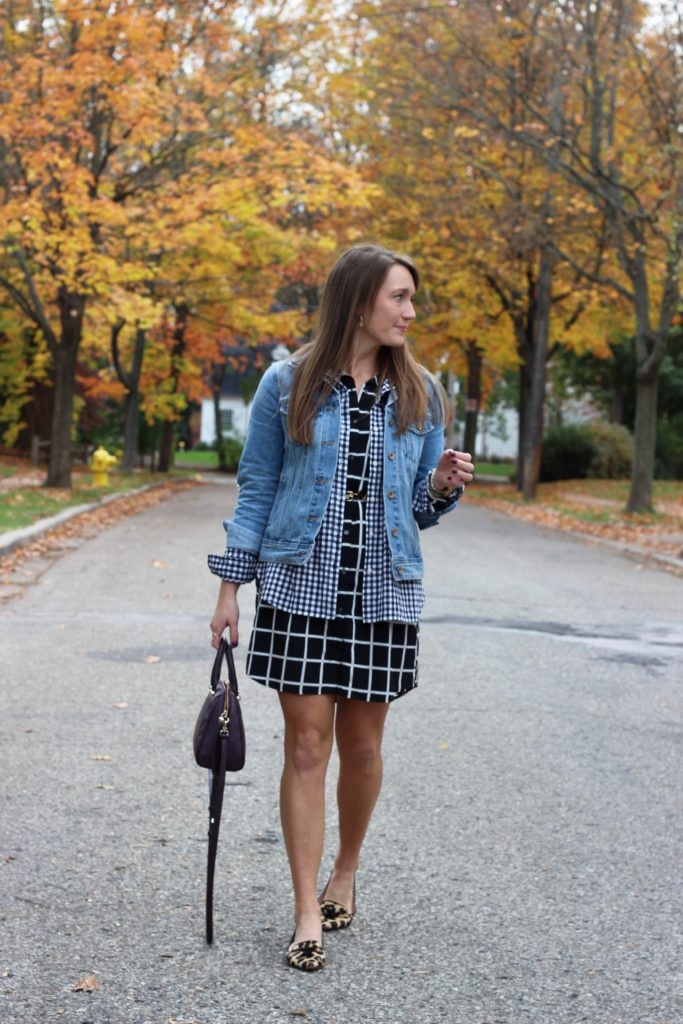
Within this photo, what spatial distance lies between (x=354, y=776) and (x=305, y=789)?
0.21 m

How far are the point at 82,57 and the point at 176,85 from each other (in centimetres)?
365

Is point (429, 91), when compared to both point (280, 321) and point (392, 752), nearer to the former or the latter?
point (280, 321)

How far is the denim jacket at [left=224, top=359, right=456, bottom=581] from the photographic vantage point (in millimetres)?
3807

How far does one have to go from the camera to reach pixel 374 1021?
3.37 meters

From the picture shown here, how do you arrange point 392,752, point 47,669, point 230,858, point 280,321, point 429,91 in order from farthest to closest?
1. point 280,321
2. point 429,91
3. point 47,669
4. point 392,752
5. point 230,858

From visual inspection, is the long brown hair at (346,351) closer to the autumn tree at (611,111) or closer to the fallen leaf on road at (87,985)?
the fallen leaf on road at (87,985)

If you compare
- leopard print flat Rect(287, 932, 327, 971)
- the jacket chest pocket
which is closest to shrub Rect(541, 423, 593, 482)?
the jacket chest pocket

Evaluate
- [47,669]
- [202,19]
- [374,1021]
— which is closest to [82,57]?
[202,19]

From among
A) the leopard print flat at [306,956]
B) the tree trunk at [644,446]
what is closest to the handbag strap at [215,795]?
the leopard print flat at [306,956]

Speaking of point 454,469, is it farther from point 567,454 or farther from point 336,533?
point 567,454

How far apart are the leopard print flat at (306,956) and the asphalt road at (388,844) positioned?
0.04 metres

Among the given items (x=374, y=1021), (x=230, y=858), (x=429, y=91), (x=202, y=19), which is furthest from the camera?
(x=429, y=91)

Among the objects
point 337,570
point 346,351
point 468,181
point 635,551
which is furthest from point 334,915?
point 468,181

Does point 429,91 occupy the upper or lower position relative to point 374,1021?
upper
